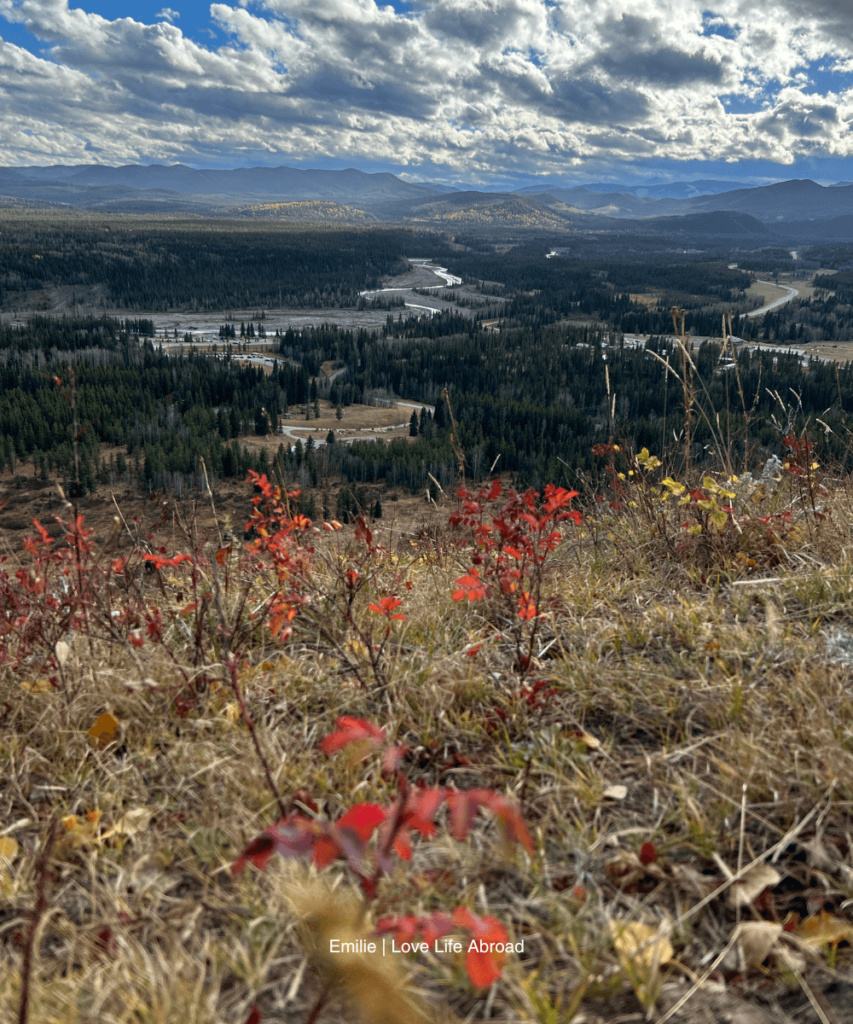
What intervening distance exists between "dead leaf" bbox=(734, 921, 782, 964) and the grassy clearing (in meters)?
0.01

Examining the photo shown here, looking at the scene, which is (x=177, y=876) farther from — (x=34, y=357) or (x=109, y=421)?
(x=34, y=357)

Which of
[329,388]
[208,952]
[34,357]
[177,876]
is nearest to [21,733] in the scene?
[177,876]

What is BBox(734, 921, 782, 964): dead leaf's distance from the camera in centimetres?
206

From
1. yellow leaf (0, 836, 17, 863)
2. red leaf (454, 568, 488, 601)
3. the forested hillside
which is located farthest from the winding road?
yellow leaf (0, 836, 17, 863)

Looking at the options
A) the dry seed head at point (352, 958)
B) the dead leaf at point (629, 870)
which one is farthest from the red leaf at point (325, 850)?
the dead leaf at point (629, 870)

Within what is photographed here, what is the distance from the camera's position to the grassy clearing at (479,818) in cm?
203

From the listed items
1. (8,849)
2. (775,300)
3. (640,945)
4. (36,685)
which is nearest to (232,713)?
(8,849)

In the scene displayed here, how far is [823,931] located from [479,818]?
137 centimetres

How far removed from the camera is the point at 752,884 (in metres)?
2.31

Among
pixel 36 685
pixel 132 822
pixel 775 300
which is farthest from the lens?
pixel 775 300

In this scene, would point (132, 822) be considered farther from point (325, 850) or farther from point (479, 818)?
point (325, 850)

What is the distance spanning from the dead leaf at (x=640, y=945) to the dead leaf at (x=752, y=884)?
326 mm

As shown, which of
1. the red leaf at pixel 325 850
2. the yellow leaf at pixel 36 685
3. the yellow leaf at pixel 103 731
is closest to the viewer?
the red leaf at pixel 325 850

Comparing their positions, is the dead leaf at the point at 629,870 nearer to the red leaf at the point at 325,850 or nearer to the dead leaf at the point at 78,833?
the red leaf at the point at 325,850
